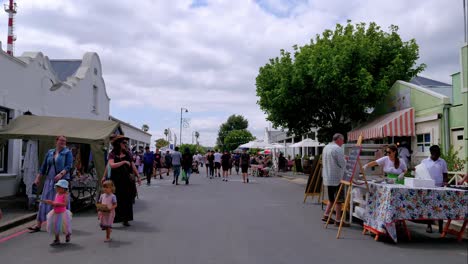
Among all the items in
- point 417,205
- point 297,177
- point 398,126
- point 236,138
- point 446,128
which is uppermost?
point 236,138

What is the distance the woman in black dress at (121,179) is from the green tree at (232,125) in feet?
390

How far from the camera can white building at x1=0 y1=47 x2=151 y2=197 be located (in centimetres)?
1396

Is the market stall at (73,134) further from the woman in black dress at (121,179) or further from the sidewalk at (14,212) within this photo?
the woman in black dress at (121,179)

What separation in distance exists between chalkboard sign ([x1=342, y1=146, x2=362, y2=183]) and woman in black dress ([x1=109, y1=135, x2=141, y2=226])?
431 cm

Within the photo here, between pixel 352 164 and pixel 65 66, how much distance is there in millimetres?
21332

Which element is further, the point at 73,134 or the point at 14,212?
the point at 73,134

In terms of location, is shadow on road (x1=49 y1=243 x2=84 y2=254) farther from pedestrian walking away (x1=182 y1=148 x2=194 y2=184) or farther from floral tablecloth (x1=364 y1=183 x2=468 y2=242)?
pedestrian walking away (x1=182 y1=148 x2=194 y2=184)

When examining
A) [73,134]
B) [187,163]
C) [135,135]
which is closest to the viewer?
[73,134]

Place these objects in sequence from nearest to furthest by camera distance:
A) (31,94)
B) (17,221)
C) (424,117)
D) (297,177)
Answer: (17,221)
(31,94)
(424,117)
(297,177)

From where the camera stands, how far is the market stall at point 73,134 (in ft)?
36.1

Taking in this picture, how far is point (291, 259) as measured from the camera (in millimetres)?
6191

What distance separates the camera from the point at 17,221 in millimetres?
9148

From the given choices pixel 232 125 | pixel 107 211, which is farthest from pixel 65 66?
pixel 232 125

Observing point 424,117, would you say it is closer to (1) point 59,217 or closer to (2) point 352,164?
(2) point 352,164
